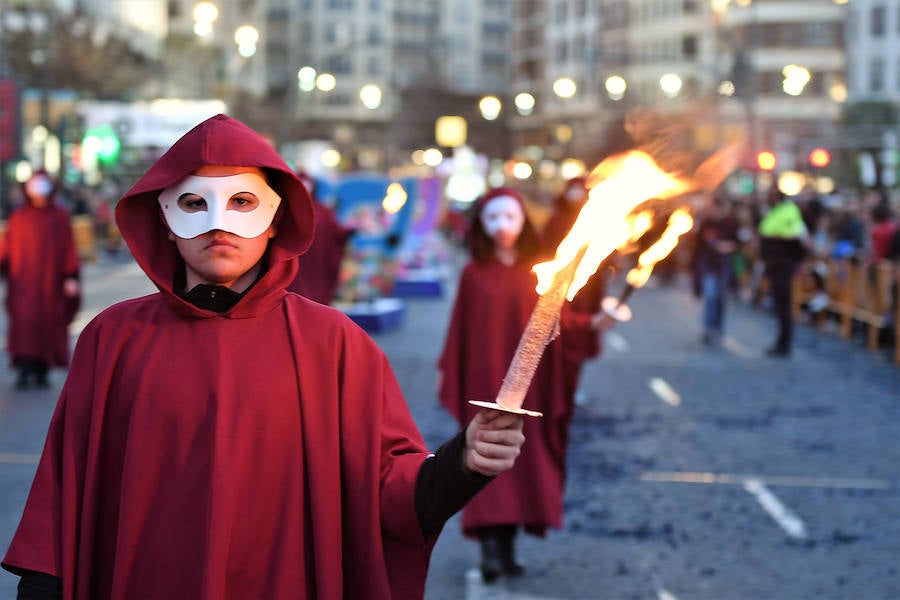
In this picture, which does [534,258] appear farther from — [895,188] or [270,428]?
[895,188]

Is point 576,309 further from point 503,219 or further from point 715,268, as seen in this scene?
point 715,268

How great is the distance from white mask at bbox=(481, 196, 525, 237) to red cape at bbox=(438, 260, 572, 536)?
290 millimetres

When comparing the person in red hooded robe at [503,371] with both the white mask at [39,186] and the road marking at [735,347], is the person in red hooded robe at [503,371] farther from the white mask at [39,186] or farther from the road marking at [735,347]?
the road marking at [735,347]

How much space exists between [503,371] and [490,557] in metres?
0.90

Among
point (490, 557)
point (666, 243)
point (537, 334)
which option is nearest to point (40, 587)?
point (537, 334)

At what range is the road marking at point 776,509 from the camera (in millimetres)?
8578

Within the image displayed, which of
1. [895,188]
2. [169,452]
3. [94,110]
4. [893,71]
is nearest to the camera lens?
[169,452]

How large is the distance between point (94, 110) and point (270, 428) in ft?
109

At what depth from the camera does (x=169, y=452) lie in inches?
137

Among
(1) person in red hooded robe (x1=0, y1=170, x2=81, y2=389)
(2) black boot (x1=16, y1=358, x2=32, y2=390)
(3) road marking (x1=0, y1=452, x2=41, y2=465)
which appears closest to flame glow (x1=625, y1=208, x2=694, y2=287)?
(3) road marking (x1=0, y1=452, x2=41, y2=465)

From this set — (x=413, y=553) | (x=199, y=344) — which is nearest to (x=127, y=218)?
(x=199, y=344)

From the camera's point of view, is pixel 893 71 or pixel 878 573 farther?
pixel 893 71

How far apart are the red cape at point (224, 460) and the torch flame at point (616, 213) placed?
0.71m

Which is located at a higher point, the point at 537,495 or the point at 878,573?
the point at 537,495
